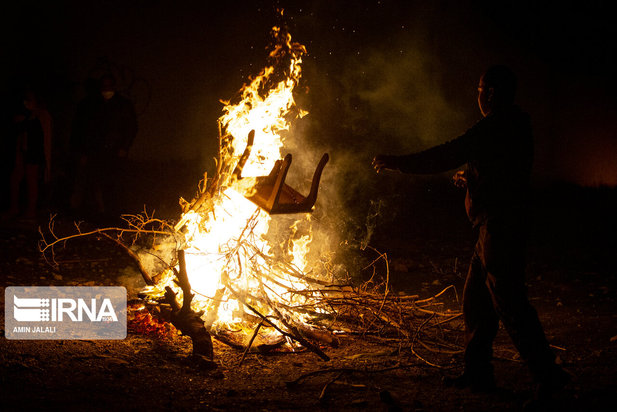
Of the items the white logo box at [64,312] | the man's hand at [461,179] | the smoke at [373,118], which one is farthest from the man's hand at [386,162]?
the smoke at [373,118]

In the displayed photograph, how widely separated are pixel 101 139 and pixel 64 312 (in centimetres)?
483

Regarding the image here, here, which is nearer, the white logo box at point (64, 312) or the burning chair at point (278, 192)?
the burning chair at point (278, 192)

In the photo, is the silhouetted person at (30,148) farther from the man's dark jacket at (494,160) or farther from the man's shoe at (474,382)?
the man's shoe at (474,382)

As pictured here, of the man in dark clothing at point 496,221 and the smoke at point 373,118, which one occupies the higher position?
the smoke at point 373,118

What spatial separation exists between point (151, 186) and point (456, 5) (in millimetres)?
7885

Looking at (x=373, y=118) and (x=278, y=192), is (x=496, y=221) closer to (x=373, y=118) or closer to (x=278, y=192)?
(x=278, y=192)

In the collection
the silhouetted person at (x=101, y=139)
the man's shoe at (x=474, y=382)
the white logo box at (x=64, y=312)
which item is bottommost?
the man's shoe at (x=474, y=382)

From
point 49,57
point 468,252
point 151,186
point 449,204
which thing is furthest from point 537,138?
point 49,57

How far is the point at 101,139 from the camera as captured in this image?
29.0ft

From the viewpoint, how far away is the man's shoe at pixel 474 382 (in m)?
3.41

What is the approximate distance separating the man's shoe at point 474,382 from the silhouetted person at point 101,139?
6995 mm

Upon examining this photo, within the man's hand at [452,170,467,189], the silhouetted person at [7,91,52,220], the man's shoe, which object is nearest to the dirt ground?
the man's shoe

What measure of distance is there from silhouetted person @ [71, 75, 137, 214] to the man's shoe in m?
6.99

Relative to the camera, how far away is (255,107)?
486cm
